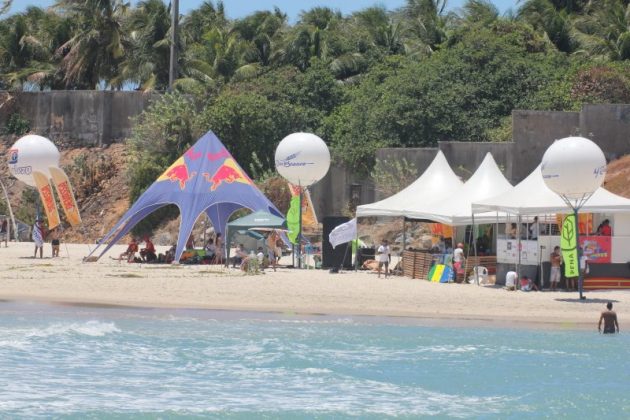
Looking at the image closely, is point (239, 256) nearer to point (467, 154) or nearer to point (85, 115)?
point (467, 154)

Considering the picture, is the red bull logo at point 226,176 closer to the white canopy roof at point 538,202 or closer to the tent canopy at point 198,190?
the tent canopy at point 198,190

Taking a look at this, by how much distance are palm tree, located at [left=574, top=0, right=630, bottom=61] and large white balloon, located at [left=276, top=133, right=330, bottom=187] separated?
17436 millimetres

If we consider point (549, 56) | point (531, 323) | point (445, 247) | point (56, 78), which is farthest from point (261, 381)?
point (56, 78)

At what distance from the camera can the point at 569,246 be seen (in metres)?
26.7

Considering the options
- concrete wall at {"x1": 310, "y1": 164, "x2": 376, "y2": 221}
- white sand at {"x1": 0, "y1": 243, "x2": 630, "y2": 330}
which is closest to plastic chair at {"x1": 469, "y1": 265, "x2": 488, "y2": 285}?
white sand at {"x1": 0, "y1": 243, "x2": 630, "y2": 330}

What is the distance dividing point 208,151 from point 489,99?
15.1 metres

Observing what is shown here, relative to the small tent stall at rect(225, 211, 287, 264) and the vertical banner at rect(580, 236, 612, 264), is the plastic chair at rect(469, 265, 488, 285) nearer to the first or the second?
the vertical banner at rect(580, 236, 612, 264)

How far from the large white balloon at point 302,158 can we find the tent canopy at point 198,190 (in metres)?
1.10

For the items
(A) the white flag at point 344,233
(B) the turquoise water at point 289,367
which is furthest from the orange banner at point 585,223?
(B) the turquoise water at point 289,367

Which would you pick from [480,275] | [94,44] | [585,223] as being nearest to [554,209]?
[585,223]

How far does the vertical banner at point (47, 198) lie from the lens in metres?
38.2

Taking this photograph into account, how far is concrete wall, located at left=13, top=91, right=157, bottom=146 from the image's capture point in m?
51.0

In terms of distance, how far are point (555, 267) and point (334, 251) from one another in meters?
7.38

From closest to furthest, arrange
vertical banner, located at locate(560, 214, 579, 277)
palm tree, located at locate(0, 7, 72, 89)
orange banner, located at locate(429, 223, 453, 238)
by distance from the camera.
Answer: vertical banner, located at locate(560, 214, 579, 277), orange banner, located at locate(429, 223, 453, 238), palm tree, located at locate(0, 7, 72, 89)
